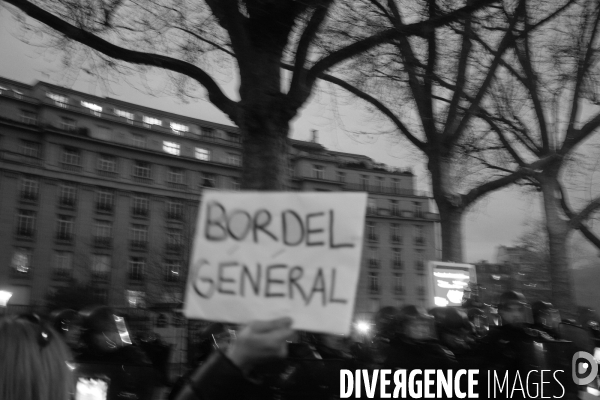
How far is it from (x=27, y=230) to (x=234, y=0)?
4444 cm

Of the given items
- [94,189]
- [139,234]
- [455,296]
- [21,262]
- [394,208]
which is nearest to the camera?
[455,296]

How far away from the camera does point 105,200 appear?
48812 millimetres

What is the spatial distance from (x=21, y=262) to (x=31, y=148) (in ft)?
29.3

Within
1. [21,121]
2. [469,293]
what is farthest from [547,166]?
[21,121]

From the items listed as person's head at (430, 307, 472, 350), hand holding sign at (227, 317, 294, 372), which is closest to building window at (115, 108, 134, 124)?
person's head at (430, 307, 472, 350)

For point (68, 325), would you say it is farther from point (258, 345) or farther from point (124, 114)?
point (124, 114)

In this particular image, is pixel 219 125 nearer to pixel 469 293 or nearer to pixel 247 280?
pixel 469 293

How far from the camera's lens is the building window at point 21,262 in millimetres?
44656

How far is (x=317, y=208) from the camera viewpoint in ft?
5.67

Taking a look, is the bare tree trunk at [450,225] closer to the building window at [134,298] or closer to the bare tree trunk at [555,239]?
the bare tree trunk at [555,239]

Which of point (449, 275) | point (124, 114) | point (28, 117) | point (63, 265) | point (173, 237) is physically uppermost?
point (124, 114)

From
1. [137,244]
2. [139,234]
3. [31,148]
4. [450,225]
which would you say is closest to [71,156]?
[31,148]

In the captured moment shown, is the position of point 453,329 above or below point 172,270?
below

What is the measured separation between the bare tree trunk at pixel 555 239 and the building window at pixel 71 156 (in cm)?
4221
